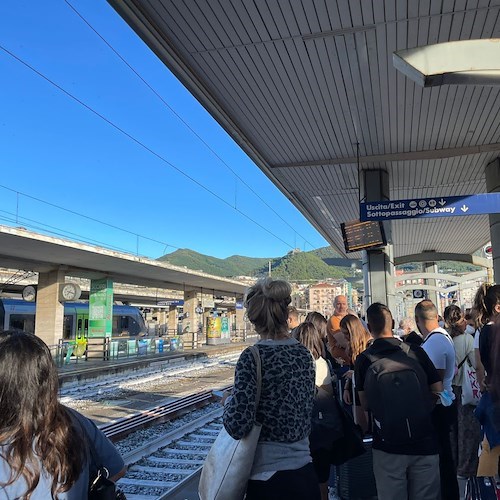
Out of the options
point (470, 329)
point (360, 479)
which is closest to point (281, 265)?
point (470, 329)

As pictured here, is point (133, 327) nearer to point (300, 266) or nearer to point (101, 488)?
point (101, 488)

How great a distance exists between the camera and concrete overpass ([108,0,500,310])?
17.6ft

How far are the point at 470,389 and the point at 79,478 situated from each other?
3707mm

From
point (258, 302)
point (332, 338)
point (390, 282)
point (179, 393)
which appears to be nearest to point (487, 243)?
point (390, 282)

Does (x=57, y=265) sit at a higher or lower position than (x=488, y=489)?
higher

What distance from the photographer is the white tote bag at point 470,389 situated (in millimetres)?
4078

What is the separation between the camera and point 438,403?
3.29 meters

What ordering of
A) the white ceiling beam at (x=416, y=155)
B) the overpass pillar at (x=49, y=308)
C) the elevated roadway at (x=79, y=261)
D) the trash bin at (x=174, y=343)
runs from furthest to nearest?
the trash bin at (x=174, y=343) < the overpass pillar at (x=49, y=308) < the elevated roadway at (x=79, y=261) < the white ceiling beam at (x=416, y=155)

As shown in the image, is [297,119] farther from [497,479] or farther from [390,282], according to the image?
[497,479]

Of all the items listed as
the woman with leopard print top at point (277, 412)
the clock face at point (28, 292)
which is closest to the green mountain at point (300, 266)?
the clock face at point (28, 292)

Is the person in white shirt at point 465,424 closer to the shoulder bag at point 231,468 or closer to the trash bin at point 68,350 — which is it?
the shoulder bag at point 231,468

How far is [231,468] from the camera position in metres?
2.00

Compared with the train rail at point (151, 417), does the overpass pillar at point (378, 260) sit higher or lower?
higher

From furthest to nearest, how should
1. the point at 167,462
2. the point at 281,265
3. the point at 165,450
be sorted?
the point at 281,265, the point at 165,450, the point at 167,462
